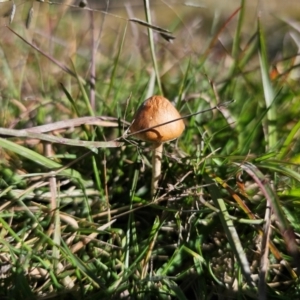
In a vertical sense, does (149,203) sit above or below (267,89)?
below

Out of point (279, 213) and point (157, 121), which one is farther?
point (157, 121)

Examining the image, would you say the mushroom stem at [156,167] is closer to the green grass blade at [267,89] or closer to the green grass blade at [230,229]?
the green grass blade at [230,229]

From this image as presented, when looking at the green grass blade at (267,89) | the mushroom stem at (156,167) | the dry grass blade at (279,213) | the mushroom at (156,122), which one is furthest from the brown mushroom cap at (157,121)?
the green grass blade at (267,89)

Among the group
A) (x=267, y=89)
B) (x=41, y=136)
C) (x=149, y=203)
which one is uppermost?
(x=267, y=89)

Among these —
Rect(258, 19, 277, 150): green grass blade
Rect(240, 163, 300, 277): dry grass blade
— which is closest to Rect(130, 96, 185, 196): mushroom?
Rect(240, 163, 300, 277): dry grass blade

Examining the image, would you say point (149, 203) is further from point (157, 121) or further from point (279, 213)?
point (279, 213)

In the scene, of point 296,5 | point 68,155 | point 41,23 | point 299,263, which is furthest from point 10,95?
point 296,5

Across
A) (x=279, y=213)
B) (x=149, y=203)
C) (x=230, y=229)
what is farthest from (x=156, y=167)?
(x=279, y=213)

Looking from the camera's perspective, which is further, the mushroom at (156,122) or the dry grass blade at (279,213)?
the mushroom at (156,122)
